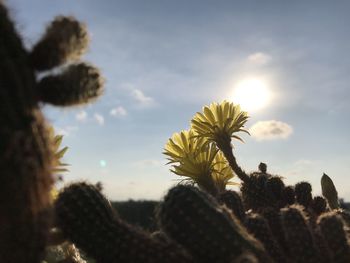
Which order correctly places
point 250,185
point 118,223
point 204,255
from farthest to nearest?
point 250,185
point 118,223
point 204,255

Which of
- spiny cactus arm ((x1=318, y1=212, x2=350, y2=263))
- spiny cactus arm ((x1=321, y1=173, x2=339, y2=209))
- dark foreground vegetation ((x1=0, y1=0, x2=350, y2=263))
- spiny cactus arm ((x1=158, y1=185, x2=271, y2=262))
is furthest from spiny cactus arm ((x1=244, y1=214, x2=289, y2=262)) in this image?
spiny cactus arm ((x1=321, y1=173, x2=339, y2=209))

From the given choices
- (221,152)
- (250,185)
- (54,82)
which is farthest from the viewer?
(221,152)

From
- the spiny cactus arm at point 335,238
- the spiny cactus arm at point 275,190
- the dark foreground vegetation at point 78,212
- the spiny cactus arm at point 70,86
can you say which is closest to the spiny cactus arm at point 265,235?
the dark foreground vegetation at point 78,212

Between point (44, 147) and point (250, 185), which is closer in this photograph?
point (44, 147)

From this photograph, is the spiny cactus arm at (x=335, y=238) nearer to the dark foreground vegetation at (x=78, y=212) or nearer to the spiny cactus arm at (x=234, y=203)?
the dark foreground vegetation at (x=78, y=212)

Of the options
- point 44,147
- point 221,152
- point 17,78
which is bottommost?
point 44,147

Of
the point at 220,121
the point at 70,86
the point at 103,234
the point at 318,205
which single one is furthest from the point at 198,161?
the point at 70,86

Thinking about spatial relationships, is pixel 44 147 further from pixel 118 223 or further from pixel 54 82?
pixel 118 223

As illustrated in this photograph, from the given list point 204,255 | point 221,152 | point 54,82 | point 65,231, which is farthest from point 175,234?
point 221,152
